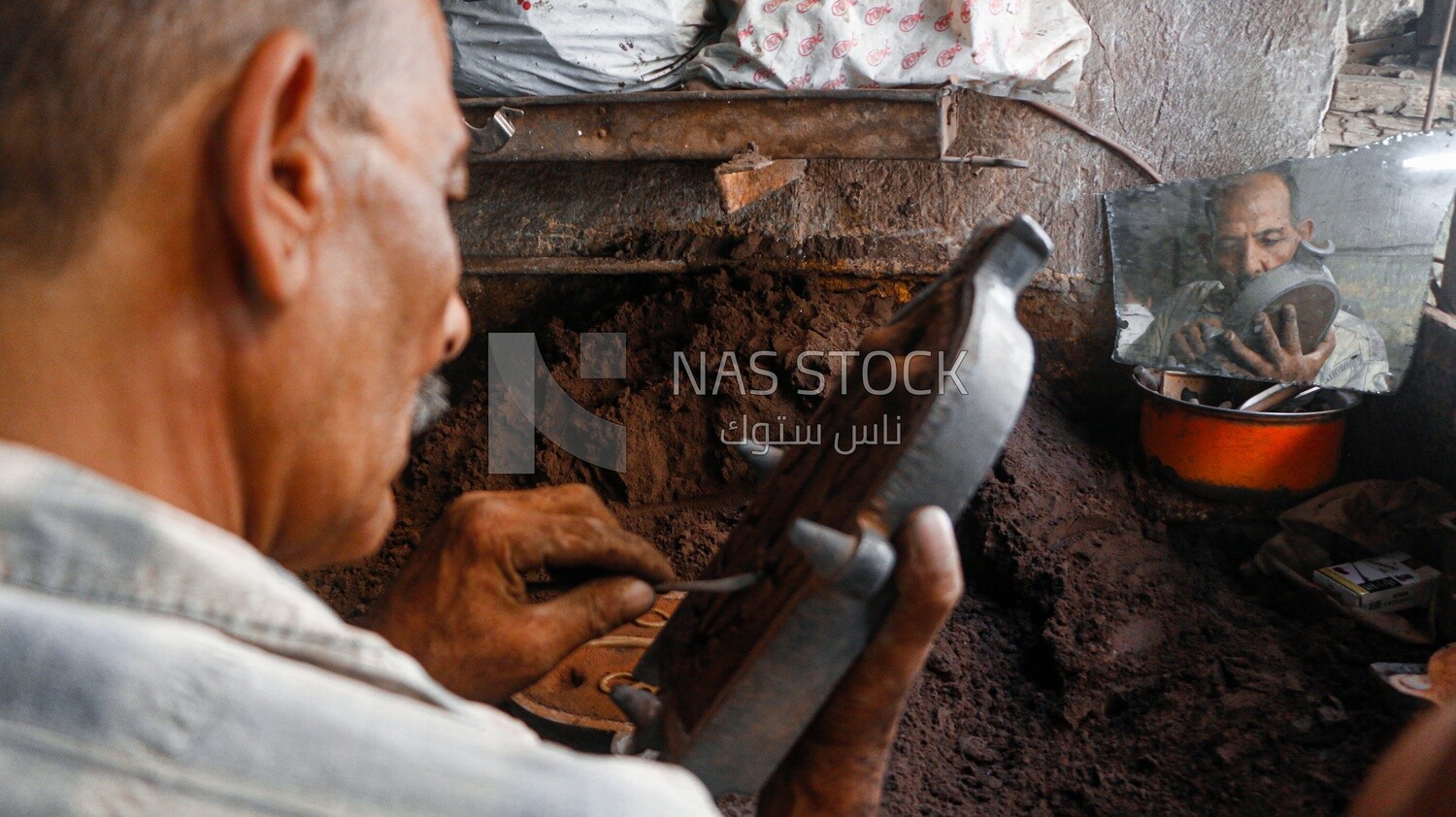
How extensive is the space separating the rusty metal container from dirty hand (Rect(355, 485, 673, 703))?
279 cm

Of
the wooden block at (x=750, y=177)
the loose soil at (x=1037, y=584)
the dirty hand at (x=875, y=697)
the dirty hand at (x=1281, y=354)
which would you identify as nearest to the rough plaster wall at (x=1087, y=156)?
the wooden block at (x=750, y=177)

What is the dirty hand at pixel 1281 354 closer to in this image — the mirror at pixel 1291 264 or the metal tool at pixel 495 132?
the mirror at pixel 1291 264

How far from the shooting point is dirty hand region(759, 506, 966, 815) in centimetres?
120

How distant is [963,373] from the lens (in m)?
1.23

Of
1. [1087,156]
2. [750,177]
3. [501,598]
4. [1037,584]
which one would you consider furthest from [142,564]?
[1087,156]

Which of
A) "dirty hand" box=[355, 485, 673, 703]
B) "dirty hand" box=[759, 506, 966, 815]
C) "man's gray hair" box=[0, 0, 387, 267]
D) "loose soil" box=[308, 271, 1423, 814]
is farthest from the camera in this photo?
"loose soil" box=[308, 271, 1423, 814]

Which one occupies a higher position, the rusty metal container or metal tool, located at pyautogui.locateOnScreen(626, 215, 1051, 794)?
metal tool, located at pyautogui.locateOnScreen(626, 215, 1051, 794)

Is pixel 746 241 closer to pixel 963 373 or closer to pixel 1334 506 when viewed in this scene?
pixel 1334 506

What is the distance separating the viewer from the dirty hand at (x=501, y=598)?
5.33ft

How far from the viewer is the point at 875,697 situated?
1362 millimetres

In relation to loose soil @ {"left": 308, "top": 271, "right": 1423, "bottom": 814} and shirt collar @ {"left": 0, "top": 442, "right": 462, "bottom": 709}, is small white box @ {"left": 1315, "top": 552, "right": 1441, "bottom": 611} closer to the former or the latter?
loose soil @ {"left": 308, "top": 271, "right": 1423, "bottom": 814}

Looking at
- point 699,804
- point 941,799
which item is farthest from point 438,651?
point 941,799

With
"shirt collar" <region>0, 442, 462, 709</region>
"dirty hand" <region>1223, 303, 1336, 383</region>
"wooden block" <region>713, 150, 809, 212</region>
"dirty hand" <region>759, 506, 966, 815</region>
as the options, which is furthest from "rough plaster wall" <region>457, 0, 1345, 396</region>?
"shirt collar" <region>0, 442, 462, 709</region>

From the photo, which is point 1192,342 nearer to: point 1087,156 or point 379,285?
point 1087,156
